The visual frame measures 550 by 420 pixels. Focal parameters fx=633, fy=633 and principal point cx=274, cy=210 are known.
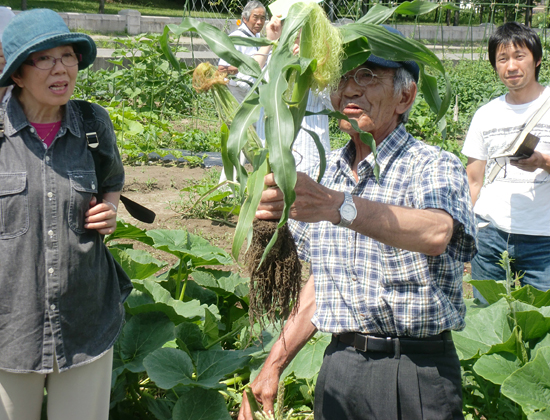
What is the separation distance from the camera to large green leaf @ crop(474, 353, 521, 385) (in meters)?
2.44

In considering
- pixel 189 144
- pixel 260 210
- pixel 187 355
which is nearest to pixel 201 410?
pixel 187 355

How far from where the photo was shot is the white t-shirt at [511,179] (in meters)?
3.24

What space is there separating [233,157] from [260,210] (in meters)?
0.21

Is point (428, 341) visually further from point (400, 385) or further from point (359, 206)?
point (359, 206)

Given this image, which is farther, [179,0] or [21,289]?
[179,0]

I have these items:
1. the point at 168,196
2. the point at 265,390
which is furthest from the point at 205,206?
the point at 265,390

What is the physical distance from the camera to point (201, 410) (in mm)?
2447

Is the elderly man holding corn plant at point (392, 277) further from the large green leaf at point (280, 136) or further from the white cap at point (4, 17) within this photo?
the white cap at point (4, 17)

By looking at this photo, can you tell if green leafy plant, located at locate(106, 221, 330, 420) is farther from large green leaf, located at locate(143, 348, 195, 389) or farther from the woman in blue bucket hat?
the woman in blue bucket hat

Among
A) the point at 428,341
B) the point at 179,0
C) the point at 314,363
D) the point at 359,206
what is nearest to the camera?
the point at 359,206

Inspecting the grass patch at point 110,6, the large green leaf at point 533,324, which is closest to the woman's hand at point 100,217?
the large green leaf at point 533,324

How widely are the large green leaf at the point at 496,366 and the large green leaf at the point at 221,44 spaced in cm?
152

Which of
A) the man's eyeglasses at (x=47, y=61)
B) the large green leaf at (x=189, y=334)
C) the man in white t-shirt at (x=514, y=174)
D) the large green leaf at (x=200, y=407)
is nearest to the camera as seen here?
the man's eyeglasses at (x=47, y=61)

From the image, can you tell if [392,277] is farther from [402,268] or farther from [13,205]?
[13,205]
